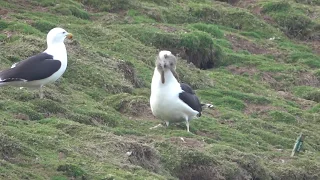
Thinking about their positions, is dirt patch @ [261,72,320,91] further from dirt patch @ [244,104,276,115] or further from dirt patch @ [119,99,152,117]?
dirt patch @ [119,99,152,117]

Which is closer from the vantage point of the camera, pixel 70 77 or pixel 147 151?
pixel 147 151

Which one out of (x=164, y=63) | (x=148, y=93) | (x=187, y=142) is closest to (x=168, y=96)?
(x=164, y=63)

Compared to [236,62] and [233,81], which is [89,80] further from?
[236,62]

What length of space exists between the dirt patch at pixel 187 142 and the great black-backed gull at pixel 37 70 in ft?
7.44

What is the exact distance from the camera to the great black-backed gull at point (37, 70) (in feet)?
48.5

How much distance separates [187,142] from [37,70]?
2703 mm

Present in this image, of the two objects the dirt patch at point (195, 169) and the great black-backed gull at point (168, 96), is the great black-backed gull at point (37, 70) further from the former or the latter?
the dirt patch at point (195, 169)

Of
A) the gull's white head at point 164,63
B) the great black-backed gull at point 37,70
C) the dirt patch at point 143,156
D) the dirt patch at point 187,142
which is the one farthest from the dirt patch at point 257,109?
the dirt patch at point 143,156

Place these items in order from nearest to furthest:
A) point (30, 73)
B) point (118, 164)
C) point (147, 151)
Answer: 1. point (118, 164)
2. point (147, 151)
3. point (30, 73)

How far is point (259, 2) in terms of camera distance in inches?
1298

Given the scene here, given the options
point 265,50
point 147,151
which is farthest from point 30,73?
point 265,50

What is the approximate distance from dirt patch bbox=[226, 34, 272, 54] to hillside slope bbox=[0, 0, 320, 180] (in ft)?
0.15

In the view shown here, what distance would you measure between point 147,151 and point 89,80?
5.18 m

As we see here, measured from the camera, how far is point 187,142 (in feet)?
48.6
